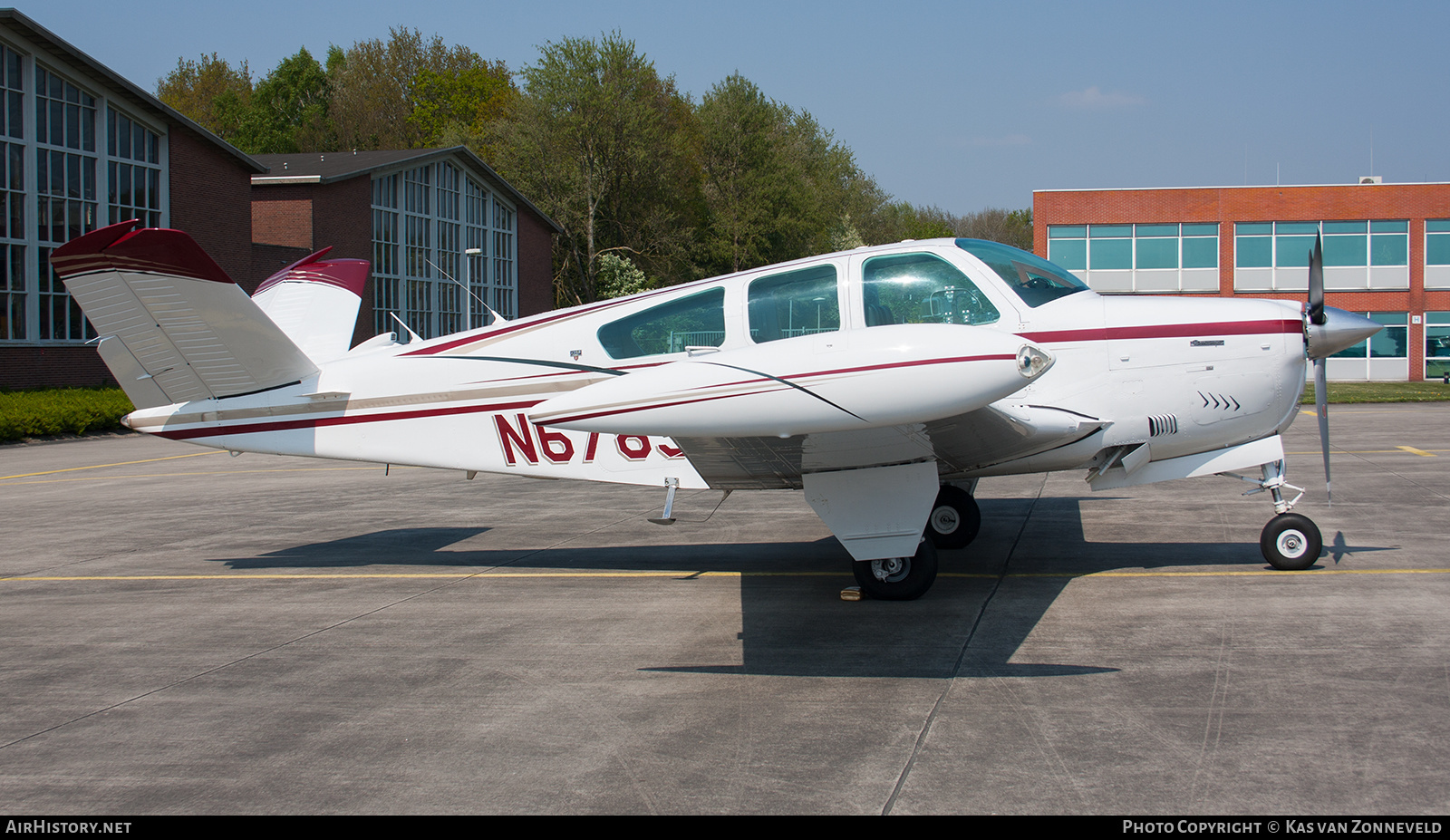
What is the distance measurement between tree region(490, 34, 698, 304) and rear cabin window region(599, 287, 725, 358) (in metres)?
47.8

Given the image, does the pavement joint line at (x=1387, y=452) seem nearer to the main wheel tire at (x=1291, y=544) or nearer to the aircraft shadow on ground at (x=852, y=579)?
the aircraft shadow on ground at (x=852, y=579)

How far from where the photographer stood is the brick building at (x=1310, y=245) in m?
39.3

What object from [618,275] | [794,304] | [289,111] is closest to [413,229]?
[618,275]

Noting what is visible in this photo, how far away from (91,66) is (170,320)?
96.2 feet

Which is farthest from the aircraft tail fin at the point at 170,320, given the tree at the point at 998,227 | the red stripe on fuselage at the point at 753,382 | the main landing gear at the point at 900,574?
the tree at the point at 998,227

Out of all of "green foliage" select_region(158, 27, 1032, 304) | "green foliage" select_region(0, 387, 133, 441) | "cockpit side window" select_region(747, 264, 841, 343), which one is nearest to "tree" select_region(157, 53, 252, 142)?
"green foliage" select_region(158, 27, 1032, 304)

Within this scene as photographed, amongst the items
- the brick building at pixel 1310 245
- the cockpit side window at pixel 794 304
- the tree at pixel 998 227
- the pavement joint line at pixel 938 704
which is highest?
the tree at pixel 998 227

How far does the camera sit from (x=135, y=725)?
4672 mm

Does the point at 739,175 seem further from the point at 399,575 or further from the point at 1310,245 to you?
the point at 399,575

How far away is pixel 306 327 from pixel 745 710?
597 cm

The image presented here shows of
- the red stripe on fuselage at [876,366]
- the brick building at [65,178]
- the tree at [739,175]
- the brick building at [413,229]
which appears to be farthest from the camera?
the tree at [739,175]

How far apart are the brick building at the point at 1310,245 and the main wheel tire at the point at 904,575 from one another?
36.0 m

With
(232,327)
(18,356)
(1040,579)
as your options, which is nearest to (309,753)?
(232,327)

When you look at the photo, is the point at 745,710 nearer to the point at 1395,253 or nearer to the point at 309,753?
the point at 309,753
